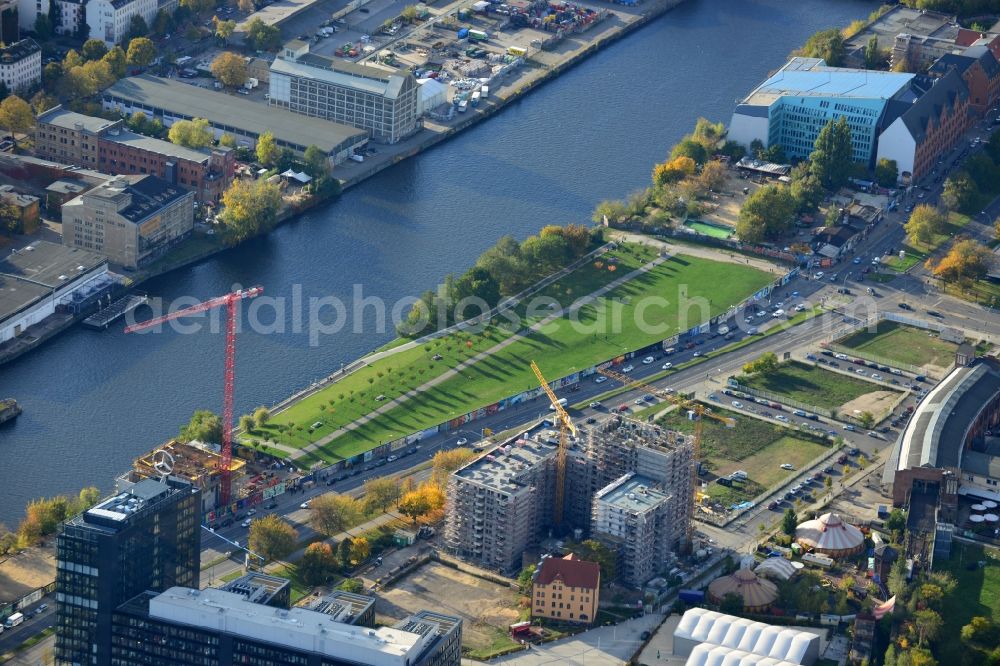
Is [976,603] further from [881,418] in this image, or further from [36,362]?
[36,362]

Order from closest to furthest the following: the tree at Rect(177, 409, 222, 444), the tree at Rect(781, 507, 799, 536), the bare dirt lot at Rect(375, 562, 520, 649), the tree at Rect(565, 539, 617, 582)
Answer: the bare dirt lot at Rect(375, 562, 520, 649), the tree at Rect(565, 539, 617, 582), the tree at Rect(781, 507, 799, 536), the tree at Rect(177, 409, 222, 444)

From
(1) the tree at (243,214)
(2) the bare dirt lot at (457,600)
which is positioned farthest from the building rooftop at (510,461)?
(1) the tree at (243,214)

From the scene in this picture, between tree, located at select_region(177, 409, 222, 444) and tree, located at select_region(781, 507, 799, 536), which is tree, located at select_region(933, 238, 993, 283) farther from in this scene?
tree, located at select_region(177, 409, 222, 444)

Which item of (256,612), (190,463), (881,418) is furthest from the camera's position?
(881,418)

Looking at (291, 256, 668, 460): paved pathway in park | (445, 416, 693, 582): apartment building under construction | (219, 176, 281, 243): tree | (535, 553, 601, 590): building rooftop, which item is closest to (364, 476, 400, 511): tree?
(445, 416, 693, 582): apartment building under construction

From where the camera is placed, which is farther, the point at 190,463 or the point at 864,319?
the point at 864,319

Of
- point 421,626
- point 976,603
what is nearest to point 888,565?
point 976,603

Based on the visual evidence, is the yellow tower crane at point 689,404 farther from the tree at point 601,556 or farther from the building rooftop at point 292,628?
the building rooftop at point 292,628
